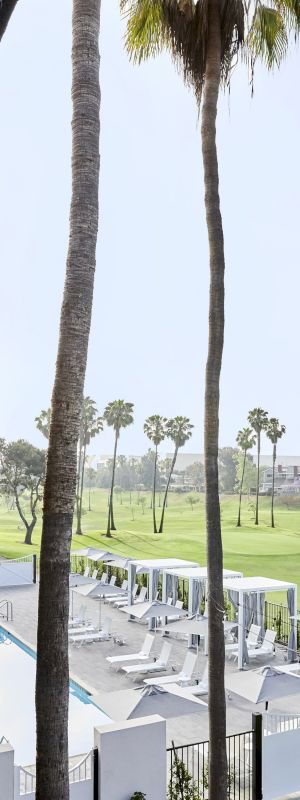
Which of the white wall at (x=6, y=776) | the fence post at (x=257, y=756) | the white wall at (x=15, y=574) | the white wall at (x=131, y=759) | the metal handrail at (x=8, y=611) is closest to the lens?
the white wall at (x=6, y=776)

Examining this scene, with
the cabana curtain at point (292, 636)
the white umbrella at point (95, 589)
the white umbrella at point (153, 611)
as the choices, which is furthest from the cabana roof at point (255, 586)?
the white umbrella at point (95, 589)

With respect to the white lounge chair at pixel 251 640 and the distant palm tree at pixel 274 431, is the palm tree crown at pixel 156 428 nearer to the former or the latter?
the distant palm tree at pixel 274 431

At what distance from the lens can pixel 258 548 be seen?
59781 mm

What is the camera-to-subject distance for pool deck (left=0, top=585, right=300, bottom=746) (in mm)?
15117

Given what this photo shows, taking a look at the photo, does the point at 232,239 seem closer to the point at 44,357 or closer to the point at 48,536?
the point at 44,357

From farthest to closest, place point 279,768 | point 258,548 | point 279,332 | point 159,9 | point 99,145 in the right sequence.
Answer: point 279,332, point 258,548, point 279,768, point 159,9, point 99,145

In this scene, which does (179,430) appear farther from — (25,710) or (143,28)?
(143,28)

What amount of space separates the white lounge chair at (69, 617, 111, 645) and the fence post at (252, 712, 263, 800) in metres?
11.5

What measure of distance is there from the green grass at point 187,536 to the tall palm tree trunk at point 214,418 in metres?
42.3

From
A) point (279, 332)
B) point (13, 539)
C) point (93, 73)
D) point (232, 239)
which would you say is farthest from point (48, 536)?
point (279, 332)

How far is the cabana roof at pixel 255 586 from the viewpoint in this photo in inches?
786

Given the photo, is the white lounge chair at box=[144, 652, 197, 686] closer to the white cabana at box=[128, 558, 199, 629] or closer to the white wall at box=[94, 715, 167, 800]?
the white cabana at box=[128, 558, 199, 629]

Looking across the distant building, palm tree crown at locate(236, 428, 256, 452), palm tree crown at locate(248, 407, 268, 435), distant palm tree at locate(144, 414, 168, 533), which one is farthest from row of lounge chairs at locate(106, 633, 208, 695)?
the distant building

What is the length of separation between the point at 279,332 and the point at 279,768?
142356mm
